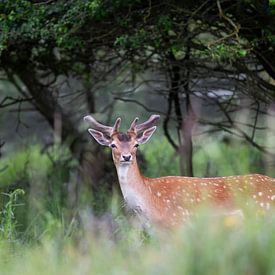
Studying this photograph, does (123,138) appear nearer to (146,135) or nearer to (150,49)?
(146,135)

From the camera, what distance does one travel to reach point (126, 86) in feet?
45.5

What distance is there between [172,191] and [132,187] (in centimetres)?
34

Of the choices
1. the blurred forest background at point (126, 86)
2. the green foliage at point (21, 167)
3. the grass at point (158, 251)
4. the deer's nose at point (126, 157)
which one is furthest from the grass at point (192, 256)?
the green foliage at point (21, 167)

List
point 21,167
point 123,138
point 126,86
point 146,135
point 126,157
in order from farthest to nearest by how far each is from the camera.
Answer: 1. point 126,86
2. point 21,167
3. point 146,135
4. point 123,138
5. point 126,157

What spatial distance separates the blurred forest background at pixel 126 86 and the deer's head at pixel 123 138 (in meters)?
0.72

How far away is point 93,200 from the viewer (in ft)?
35.9

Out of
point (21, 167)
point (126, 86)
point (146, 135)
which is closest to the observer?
point (146, 135)

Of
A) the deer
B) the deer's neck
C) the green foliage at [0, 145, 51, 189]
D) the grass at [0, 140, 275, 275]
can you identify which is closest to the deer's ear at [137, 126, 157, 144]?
the deer

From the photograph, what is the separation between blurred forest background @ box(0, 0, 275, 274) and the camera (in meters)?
9.18

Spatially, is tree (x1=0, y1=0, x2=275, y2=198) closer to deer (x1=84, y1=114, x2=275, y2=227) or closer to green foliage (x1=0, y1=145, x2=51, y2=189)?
green foliage (x1=0, y1=145, x2=51, y2=189)

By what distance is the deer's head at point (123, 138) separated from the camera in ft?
27.5

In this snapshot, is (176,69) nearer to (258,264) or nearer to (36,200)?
(36,200)

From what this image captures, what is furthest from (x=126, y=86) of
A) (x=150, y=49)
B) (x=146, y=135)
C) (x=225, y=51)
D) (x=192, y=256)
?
(x=192, y=256)

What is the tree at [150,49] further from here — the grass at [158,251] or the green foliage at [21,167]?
the grass at [158,251]
